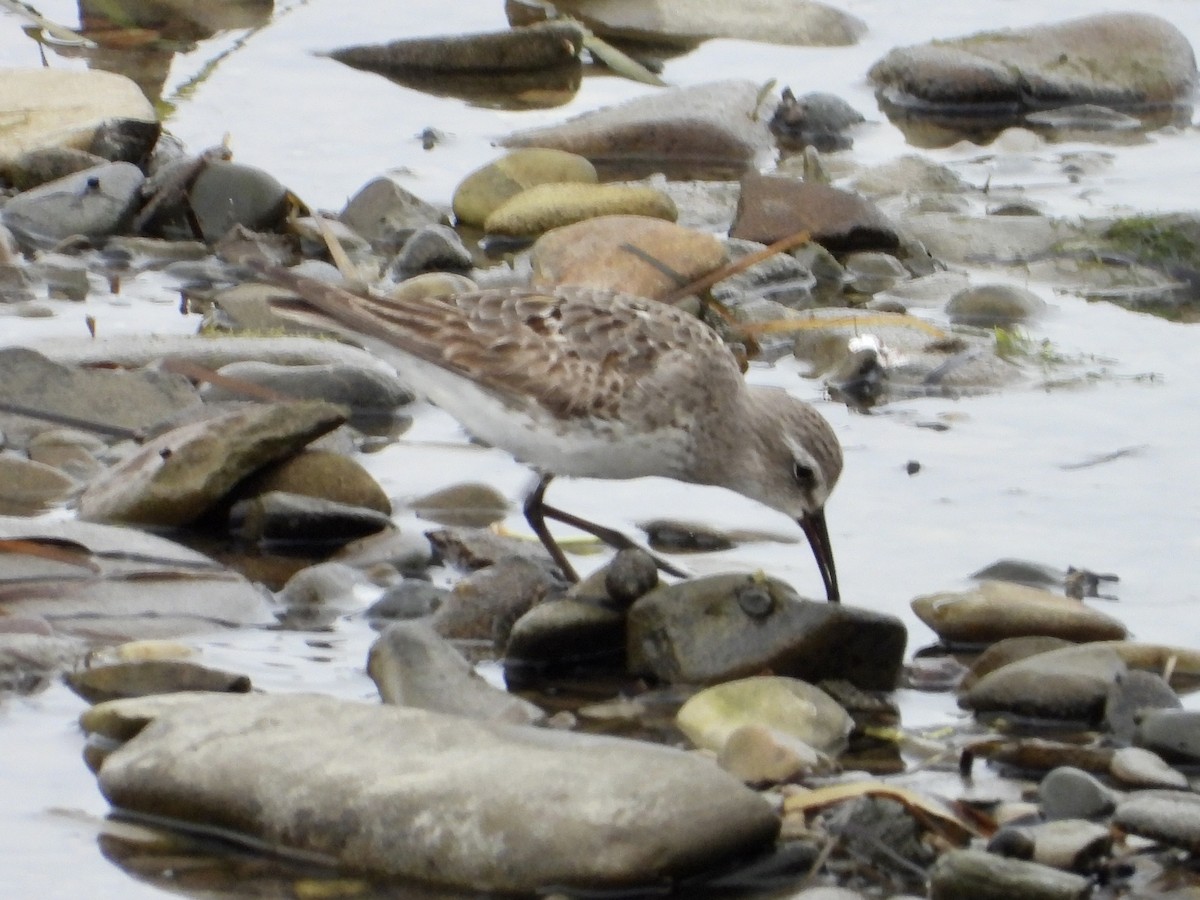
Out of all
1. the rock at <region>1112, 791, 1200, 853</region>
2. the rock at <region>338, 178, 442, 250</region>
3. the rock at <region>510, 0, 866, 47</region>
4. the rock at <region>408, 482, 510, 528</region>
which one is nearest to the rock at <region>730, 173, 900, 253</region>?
the rock at <region>338, 178, 442, 250</region>

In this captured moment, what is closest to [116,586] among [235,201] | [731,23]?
[235,201]

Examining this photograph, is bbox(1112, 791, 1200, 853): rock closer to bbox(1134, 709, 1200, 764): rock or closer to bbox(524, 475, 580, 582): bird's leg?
bbox(1134, 709, 1200, 764): rock

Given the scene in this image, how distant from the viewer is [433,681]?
17.5ft

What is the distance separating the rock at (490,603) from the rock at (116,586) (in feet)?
1.89

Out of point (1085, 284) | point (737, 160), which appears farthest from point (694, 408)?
point (737, 160)

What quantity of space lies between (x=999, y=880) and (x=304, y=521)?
10.6 ft

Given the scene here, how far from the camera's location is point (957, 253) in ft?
37.4

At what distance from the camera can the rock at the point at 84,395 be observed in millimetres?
7668

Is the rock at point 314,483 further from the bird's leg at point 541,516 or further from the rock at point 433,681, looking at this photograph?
the rock at point 433,681

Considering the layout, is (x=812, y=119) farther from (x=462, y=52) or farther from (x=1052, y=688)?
(x=1052, y=688)

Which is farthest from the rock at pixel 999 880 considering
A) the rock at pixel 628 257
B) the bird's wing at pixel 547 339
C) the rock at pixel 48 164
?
the rock at pixel 48 164

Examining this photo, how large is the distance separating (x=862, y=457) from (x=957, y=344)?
1.52 metres

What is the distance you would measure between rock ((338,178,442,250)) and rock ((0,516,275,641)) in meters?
5.02

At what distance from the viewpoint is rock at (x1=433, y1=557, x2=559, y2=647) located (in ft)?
19.8
